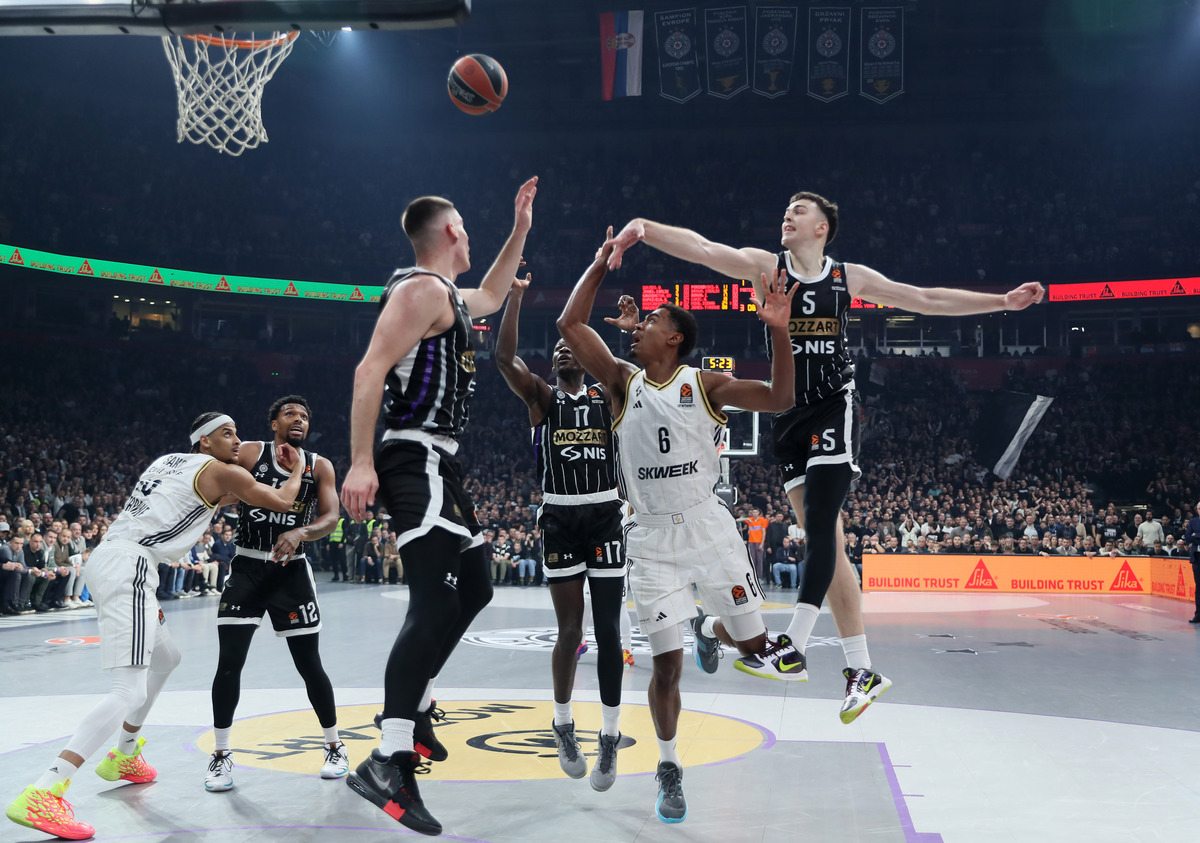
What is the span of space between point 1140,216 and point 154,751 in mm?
33993

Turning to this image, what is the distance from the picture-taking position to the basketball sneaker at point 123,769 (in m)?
5.52

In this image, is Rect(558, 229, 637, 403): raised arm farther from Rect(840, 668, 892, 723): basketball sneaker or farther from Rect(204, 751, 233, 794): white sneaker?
Rect(204, 751, 233, 794): white sneaker

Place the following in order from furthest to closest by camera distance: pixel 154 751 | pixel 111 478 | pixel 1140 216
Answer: pixel 1140 216, pixel 111 478, pixel 154 751

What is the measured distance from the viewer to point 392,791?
3.46m

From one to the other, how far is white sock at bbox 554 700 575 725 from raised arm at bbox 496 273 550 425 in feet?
6.28

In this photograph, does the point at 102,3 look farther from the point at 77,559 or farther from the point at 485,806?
the point at 77,559

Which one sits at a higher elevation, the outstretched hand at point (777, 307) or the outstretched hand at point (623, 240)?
the outstretched hand at point (623, 240)

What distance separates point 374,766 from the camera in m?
3.49

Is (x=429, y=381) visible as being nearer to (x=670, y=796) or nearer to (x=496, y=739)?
(x=670, y=796)

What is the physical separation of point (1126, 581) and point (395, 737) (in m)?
20.3

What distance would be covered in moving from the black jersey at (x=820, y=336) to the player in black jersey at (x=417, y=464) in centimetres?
192

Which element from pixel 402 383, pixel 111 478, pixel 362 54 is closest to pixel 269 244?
pixel 362 54

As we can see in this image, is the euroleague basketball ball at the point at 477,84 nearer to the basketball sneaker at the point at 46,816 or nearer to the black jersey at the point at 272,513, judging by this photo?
the black jersey at the point at 272,513

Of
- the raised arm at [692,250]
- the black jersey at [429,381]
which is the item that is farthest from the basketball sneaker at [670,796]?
the raised arm at [692,250]
